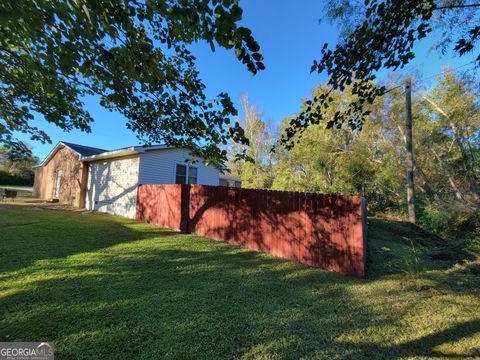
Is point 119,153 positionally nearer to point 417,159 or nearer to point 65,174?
point 65,174

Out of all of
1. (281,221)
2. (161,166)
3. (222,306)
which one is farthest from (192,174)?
(222,306)

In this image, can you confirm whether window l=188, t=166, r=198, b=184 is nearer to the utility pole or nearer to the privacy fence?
the privacy fence

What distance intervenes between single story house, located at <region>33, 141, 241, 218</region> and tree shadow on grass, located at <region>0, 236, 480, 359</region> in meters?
7.31

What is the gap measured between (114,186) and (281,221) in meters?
10.4

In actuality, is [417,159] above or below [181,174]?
above

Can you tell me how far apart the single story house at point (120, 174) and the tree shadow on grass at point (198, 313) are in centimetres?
731

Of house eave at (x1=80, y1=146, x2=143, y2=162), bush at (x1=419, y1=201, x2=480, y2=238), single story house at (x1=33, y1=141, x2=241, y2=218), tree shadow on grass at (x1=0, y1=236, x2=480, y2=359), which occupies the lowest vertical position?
tree shadow on grass at (x1=0, y1=236, x2=480, y2=359)

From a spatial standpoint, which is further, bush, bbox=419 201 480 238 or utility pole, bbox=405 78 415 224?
utility pole, bbox=405 78 415 224

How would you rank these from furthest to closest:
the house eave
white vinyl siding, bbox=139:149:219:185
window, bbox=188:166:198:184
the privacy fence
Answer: window, bbox=188:166:198:184, white vinyl siding, bbox=139:149:219:185, the house eave, the privacy fence

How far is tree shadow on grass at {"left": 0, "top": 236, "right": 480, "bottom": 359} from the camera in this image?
8.02 feet

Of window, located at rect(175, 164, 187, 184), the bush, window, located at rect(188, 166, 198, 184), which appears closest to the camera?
the bush

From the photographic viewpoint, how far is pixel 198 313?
121 inches

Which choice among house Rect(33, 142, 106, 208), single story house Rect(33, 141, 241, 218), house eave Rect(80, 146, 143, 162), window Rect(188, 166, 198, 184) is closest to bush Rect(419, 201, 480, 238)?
single story house Rect(33, 141, 241, 218)

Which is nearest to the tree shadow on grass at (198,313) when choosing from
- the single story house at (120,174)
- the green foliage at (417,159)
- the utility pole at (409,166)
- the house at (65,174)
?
the green foliage at (417,159)
